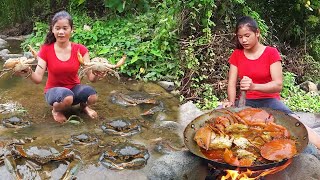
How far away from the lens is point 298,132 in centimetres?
374

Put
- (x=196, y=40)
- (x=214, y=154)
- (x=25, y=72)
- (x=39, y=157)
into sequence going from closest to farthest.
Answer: (x=214, y=154) → (x=39, y=157) → (x=25, y=72) → (x=196, y=40)

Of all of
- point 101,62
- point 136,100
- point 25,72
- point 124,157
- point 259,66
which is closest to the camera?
point 124,157

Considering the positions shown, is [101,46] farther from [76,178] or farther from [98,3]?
[76,178]

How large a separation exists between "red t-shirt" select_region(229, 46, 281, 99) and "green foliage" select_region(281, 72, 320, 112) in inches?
62.4

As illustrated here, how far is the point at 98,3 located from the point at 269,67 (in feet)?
20.1

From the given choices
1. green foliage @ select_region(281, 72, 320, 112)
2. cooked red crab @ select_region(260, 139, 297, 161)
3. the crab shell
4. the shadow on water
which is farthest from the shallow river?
green foliage @ select_region(281, 72, 320, 112)

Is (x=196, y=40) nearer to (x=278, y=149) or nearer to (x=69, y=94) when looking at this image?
(x=69, y=94)

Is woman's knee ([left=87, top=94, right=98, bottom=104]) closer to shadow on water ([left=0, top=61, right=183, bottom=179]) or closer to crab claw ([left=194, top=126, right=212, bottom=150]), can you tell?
shadow on water ([left=0, top=61, right=183, bottom=179])

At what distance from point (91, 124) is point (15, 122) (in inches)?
33.7

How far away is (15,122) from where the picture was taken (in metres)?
4.95

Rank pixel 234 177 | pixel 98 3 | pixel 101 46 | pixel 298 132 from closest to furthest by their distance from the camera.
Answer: pixel 234 177
pixel 298 132
pixel 101 46
pixel 98 3

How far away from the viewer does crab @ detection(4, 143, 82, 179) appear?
392 centimetres

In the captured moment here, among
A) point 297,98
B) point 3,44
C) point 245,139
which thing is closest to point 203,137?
point 245,139

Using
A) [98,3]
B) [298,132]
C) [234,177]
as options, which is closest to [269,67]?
[298,132]
